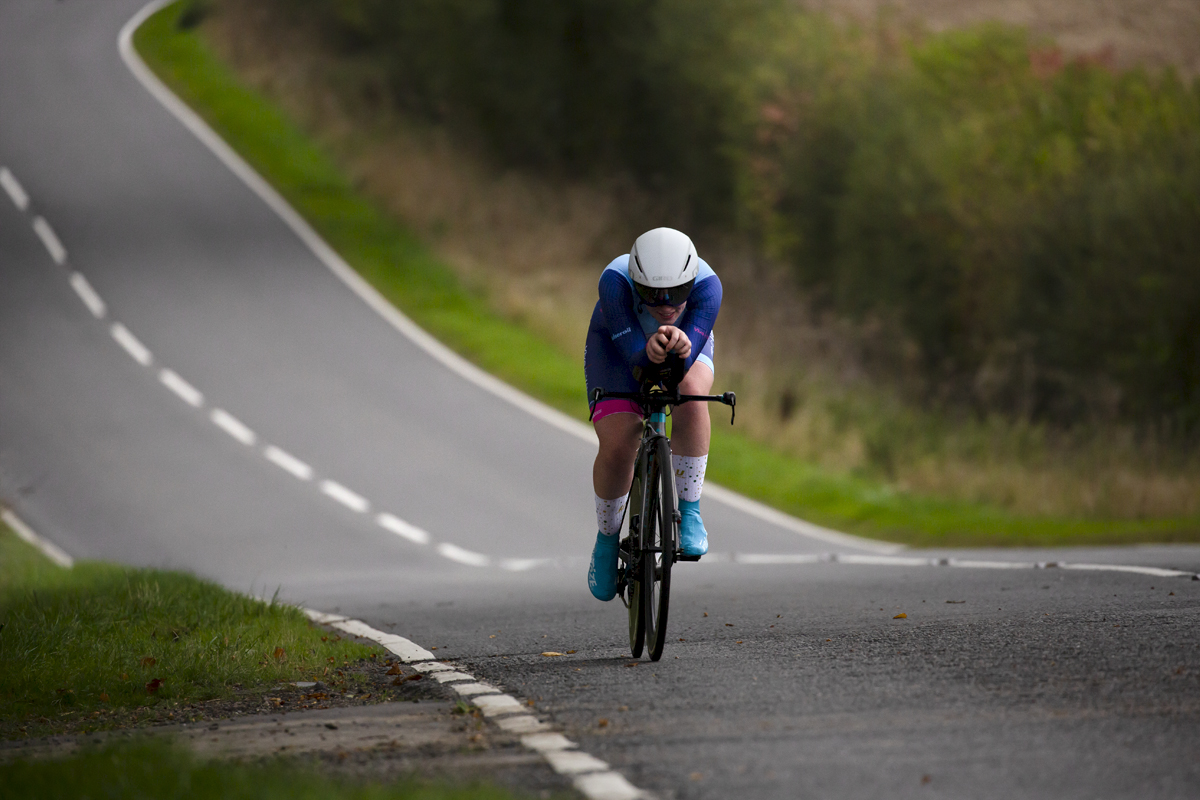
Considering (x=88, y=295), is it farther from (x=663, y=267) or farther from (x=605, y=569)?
(x=663, y=267)

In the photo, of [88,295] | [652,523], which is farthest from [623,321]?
[88,295]

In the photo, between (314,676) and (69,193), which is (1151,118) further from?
(69,193)

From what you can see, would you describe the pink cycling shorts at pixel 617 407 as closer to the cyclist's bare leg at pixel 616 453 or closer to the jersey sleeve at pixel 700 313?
the cyclist's bare leg at pixel 616 453

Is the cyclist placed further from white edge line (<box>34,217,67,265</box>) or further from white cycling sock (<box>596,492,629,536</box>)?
white edge line (<box>34,217,67,265</box>)

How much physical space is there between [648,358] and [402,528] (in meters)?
12.1

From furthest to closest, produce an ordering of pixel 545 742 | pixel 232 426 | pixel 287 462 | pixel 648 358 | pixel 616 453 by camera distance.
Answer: pixel 232 426, pixel 287 462, pixel 616 453, pixel 648 358, pixel 545 742

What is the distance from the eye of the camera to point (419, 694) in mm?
6254

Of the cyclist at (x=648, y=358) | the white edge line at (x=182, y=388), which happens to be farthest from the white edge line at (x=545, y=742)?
the white edge line at (x=182, y=388)

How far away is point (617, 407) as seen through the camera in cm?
698

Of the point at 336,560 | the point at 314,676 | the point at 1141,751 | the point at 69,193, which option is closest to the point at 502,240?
the point at 69,193

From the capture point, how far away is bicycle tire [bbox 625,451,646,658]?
6.75 metres

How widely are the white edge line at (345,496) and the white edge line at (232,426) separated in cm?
190

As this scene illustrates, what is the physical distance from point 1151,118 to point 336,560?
14.7m

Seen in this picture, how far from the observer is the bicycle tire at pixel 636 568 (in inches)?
266
